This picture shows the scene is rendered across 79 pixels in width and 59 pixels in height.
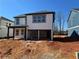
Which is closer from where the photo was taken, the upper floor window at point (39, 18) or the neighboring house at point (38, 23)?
the neighboring house at point (38, 23)

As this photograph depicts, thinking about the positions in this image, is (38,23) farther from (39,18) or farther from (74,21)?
(74,21)

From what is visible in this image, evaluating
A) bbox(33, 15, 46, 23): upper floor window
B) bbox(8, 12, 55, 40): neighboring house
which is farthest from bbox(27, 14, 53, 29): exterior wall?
bbox(33, 15, 46, 23): upper floor window

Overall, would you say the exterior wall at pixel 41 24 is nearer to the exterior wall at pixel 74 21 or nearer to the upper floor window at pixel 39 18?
the upper floor window at pixel 39 18

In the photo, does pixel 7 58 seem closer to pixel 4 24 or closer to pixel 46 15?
pixel 46 15

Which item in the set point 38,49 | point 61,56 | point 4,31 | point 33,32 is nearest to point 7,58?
point 38,49

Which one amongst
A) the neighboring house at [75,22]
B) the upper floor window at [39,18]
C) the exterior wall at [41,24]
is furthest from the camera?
the neighboring house at [75,22]

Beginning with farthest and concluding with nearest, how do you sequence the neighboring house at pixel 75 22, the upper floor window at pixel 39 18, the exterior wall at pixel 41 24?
the neighboring house at pixel 75 22 < the upper floor window at pixel 39 18 < the exterior wall at pixel 41 24

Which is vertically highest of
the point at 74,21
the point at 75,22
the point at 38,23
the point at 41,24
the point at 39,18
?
the point at 39,18

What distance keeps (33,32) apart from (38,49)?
45.7 feet

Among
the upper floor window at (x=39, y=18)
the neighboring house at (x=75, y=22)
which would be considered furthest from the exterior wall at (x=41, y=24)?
the neighboring house at (x=75, y=22)

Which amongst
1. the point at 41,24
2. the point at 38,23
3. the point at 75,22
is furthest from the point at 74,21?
the point at 38,23

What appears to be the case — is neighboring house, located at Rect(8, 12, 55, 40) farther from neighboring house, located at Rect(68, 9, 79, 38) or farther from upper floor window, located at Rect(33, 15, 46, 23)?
neighboring house, located at Rect(68, 9, 79, 38)

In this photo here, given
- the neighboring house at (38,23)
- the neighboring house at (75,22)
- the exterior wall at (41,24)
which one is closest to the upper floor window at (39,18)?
the neighboring house at (38,23)

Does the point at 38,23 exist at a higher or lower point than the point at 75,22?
lower
